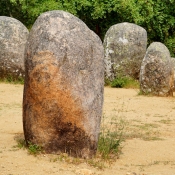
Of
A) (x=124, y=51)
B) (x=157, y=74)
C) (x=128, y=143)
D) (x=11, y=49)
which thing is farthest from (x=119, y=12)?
(x=128, y=143)

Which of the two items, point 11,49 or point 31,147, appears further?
point 11,49

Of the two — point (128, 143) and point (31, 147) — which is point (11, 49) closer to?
point (128, 143)

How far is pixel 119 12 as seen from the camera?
26.2 metres

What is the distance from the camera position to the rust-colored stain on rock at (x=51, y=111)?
24.4ft

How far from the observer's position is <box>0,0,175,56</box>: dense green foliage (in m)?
25.6

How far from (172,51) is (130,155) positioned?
19860mm

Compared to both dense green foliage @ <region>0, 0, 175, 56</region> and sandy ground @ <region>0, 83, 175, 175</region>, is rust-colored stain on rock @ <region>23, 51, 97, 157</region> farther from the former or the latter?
dense green foliage @ <region>0, 0, 175, 56</region>

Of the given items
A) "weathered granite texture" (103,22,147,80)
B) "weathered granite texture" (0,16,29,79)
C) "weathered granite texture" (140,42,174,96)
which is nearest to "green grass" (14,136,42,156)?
"weathered granite texture" (140,42,174,96)

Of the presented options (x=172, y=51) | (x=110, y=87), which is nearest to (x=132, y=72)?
(x=110, y=87)

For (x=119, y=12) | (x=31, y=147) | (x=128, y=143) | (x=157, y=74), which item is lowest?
(x=128, y=143)

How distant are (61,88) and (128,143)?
7.26 ft

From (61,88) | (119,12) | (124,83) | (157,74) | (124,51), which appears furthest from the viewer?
(119,12)

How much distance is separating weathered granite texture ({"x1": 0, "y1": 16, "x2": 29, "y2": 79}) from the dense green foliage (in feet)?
20.5

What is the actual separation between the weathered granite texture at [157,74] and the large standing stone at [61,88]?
30.1ft
